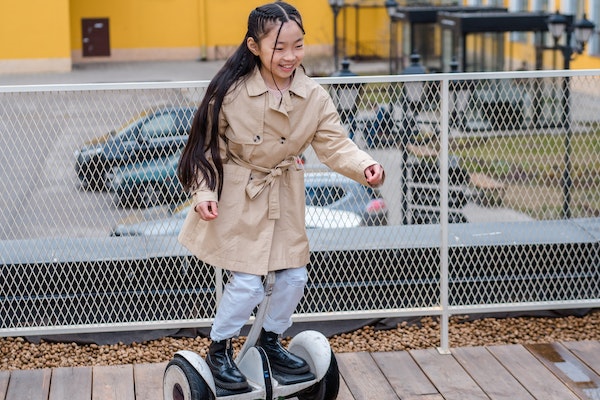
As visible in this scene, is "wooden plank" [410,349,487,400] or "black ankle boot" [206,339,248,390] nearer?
"black ankle boot" [206,339,248,390]

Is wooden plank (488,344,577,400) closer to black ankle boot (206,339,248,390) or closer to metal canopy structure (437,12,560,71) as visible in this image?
black ankle boot (206,339,248,390)

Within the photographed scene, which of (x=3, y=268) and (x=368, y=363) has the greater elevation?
(x=3, y=268)

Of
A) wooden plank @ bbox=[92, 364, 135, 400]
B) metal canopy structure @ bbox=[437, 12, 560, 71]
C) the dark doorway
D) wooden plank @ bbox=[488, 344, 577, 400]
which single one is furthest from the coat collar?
the dark doorway

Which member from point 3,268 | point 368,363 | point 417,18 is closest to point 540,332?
point 368,363

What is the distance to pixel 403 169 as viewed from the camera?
5309mm

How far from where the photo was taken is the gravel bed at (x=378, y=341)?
17.0 feet

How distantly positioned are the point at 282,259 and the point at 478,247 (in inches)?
75.9

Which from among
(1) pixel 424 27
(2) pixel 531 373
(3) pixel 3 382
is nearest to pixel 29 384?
(3) pixel 3 382

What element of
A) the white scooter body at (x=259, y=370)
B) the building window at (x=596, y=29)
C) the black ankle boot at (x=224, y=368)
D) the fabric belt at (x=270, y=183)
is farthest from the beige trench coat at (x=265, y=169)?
the building window at (x=596, y=29)

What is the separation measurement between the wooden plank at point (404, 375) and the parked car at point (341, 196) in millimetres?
666

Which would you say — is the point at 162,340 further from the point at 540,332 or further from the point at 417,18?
the point at 417,18

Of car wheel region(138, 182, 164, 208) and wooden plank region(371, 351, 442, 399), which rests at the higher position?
car wheel region(138, 182, 164, 208)

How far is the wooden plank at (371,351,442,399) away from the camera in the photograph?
4.67 meters

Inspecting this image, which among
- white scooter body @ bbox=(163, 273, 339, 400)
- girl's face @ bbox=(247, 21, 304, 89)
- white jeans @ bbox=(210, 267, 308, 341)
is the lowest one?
white scooter body @ bbox=(163, 273, 339, 400)
